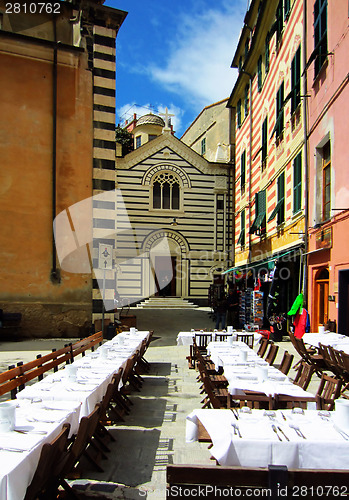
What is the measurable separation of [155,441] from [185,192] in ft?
74.8

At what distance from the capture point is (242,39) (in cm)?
2159

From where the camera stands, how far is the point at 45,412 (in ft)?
13.0

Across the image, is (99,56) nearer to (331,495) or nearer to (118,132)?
(331,495)

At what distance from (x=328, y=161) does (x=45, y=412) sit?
9.51 meters

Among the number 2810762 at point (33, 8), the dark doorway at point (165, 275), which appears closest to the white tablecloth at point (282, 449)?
the number 2810762 at point (33, 8)

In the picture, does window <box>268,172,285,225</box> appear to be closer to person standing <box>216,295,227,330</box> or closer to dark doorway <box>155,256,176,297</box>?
person standing <box>216,295,227,330</box>

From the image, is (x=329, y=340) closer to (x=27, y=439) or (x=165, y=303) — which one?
(x=27, y=439)

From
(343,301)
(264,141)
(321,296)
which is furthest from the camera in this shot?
(264,141)

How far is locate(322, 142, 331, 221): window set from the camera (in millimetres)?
11102

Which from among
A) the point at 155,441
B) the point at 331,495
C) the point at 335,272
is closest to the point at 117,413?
the point at 155,441

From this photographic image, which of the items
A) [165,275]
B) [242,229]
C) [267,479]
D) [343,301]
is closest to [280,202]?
[343,301]

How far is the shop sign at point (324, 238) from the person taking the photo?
10.4 m

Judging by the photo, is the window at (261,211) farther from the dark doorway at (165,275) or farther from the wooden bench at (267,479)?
the wooden bench at (267,479)

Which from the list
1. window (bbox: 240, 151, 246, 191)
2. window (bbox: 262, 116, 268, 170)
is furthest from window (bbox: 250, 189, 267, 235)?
window (bbox: 240, 151, 246, 191)
